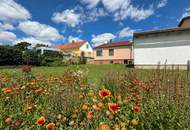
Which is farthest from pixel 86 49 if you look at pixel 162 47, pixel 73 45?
pixel 162 47

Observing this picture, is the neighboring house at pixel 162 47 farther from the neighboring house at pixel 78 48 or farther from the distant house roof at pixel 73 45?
the distant house roof at pixel 73 45

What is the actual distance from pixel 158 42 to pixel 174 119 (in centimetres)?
2015

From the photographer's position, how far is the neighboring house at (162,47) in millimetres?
19844

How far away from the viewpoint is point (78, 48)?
62000 millimetres

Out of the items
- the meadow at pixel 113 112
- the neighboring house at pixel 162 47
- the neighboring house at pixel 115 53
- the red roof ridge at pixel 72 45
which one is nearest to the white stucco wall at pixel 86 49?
the red roof ridge at pixel 72 45

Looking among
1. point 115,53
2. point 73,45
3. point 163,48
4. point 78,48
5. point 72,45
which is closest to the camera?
point 163,48

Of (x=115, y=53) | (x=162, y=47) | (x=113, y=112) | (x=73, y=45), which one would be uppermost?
(x=73, y=45)

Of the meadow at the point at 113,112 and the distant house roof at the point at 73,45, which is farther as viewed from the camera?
the distant house roof at the point at 73,45

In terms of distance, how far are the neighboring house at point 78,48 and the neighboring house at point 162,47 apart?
39653mm

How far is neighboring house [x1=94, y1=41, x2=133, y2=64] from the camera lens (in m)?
40.2

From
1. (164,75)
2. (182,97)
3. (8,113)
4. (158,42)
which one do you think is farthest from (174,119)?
(158,42)

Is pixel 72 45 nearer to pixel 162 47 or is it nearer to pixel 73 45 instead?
pixel 73 45

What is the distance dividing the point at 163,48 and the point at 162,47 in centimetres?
15

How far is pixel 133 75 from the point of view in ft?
17.3
